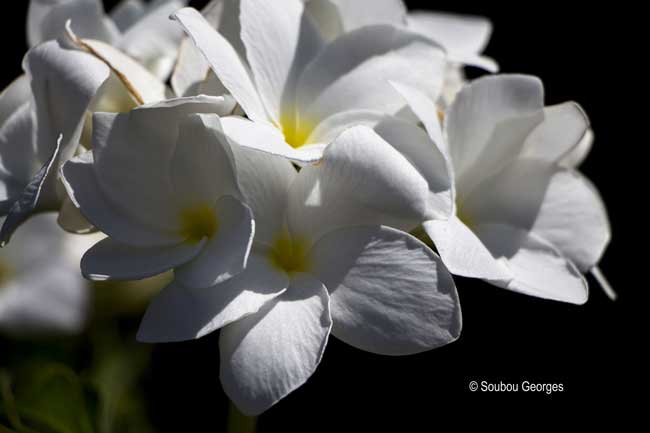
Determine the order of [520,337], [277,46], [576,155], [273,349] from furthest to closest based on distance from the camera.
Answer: [520,337]
[576,155]
[277,46]
[273,349]

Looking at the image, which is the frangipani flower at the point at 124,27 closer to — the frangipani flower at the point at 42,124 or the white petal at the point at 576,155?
the frangipani flower at the point at 42,124

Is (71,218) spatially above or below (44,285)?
above

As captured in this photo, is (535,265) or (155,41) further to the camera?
(155,41)

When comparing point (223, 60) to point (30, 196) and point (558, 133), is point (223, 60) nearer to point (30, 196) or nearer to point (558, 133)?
point (30, 196)

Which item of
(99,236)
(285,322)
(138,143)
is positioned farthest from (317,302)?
(99,236)

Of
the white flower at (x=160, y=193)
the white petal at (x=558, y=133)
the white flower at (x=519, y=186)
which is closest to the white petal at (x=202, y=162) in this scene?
the white flower at (x=160, y=193)

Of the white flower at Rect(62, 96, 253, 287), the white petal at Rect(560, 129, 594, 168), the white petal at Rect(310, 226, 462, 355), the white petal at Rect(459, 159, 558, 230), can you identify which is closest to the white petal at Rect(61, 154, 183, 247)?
the white flower at Rect(62, 96, 253, 287)

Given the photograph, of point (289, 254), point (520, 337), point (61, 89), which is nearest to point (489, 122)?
point (289, 254)
